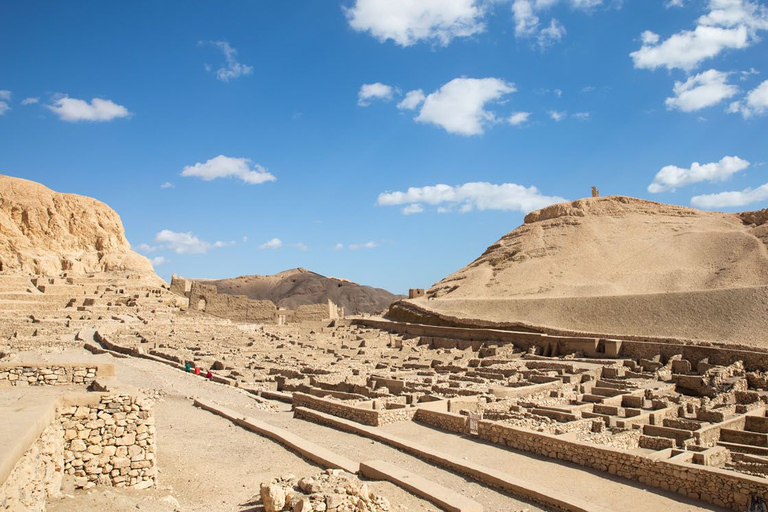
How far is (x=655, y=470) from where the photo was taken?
8.75 metres

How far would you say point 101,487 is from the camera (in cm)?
591

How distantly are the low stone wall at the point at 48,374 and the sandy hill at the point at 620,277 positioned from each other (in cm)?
2699

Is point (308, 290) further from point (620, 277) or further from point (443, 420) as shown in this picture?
point (443, 420)

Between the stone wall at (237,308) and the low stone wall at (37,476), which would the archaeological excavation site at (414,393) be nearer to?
the low stone wall at (37,476)

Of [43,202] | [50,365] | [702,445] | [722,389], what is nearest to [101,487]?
[50,365]

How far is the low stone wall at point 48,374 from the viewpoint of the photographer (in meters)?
7.20

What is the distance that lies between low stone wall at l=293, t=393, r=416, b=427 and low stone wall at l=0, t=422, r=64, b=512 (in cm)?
720

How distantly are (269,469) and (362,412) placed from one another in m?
4.22

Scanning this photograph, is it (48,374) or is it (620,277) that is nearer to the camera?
(48,374)

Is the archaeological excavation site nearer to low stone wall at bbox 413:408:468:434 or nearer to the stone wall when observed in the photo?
low stone wall at bbox 413:408:468:434

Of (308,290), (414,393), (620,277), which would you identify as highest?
(620,277)

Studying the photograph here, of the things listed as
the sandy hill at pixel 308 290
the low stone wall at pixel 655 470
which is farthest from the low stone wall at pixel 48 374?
the sandy hill at pixel 308 290

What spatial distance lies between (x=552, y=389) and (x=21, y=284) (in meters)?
38.8

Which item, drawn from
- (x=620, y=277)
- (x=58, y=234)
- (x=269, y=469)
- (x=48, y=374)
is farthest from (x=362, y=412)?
(x=58, y=234)
